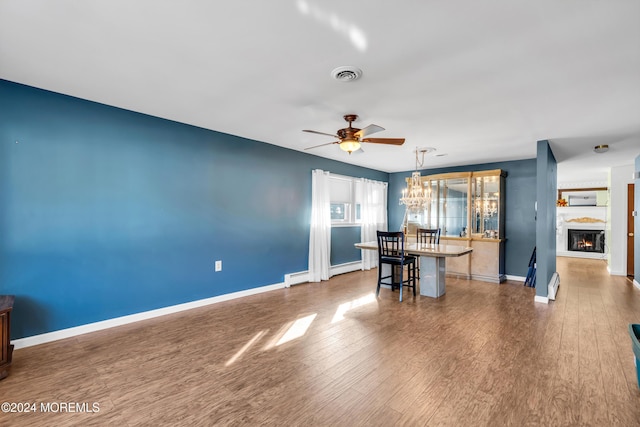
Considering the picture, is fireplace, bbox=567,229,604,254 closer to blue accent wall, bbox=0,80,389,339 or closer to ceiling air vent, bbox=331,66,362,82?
blue accent wall, bbox=0,80,389,339

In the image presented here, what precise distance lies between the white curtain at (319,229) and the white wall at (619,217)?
6339 mm

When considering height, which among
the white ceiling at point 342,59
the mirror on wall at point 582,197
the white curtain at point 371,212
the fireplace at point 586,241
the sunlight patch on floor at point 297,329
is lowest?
the sunlight patch on floor at point 297,329

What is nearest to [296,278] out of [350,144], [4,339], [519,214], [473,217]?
[350,144]

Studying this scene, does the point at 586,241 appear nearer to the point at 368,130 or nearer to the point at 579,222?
the point at 579,222

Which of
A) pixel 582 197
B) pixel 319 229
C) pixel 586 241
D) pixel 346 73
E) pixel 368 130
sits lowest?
pixel 586 241

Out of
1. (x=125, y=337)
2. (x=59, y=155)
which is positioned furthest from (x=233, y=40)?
(x=125, y=337)

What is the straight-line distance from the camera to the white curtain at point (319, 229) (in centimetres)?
562

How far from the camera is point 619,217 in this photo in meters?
6.57

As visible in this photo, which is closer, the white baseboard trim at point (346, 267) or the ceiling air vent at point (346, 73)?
the ceiling air vent at point (346, 73)

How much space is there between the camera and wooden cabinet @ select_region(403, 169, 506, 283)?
5883mm

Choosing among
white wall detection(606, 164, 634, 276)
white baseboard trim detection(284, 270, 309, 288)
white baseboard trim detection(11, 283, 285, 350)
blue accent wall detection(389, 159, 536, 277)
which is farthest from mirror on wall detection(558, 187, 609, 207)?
white baseboard trim detection(11, 283, 285, 350)

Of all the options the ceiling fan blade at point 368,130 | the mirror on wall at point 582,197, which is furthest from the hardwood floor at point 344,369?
the mirror on wall at point 582,197

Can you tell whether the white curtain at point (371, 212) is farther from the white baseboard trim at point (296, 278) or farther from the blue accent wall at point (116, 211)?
the blue accent wall at point (116, 211)

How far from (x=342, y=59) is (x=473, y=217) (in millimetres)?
5023
